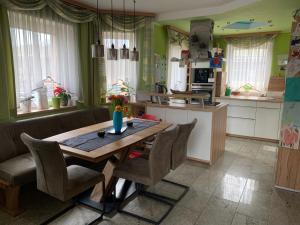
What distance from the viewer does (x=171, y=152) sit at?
2.35 meters

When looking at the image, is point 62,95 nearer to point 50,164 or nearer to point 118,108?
point 118,108

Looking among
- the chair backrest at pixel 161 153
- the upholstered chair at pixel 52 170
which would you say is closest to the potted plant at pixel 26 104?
the upholstered chair at pixel 52 170

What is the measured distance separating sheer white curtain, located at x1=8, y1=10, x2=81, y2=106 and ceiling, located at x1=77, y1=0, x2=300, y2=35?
66cm

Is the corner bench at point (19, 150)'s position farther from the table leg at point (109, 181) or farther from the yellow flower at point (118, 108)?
the yellow flower at point (118, 108)

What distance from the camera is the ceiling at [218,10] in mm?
3350

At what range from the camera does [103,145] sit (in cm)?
216

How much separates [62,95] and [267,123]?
4170 millimetres

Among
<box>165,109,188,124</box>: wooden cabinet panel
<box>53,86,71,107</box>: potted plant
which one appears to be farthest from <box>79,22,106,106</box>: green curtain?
<box>165,109,188,124</box>: wooden cabinet panel

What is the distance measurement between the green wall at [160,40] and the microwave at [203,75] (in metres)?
0.86

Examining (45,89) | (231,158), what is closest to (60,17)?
(45,89)

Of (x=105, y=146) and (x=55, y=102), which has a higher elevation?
(x=55, y=102)

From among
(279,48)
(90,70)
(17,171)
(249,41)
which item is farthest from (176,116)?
(279,48)

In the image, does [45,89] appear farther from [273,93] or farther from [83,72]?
[273,93]

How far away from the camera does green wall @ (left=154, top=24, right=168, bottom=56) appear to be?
183 inches
